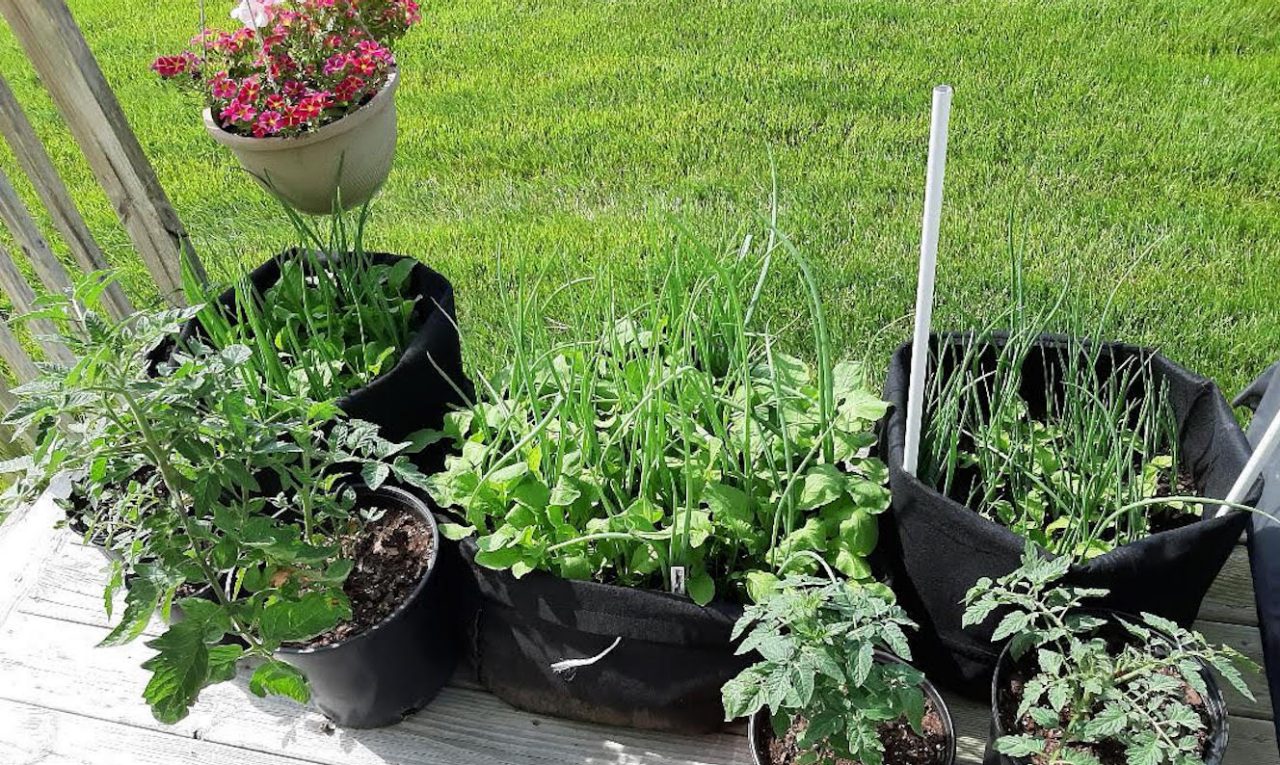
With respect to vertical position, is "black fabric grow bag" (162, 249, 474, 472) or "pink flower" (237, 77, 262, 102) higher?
"pink flower" (237, 77, 262, 102)

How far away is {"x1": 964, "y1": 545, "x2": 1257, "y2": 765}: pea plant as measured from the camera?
110cm

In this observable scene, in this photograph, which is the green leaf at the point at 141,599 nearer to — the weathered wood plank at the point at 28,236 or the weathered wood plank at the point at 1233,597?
the weathered wood plank at the point at 28,236

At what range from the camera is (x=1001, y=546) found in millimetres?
1309

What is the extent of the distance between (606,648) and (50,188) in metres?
1.49

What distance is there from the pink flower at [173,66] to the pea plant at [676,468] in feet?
3.33

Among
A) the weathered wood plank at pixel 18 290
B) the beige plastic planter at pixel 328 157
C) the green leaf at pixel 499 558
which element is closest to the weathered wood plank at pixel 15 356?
the weathered wood plank at pixel 18 290

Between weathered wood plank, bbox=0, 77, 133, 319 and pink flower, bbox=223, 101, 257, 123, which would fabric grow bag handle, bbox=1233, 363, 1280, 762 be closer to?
pink flower, bbox=223, 101, 257, 123

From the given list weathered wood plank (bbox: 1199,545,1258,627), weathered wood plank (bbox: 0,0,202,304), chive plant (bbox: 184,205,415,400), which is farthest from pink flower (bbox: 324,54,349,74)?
weathered wood plank (bbox: 1199,545,1258,627)

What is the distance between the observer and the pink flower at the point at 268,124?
188cm

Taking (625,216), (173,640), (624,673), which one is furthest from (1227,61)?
(173,640)

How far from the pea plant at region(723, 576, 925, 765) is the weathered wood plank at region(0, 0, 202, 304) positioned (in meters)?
1.25

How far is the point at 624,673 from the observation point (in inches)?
56.7

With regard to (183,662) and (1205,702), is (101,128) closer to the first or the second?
(183,662)

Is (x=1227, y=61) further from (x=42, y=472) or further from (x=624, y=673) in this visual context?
(x=42, y=472)
